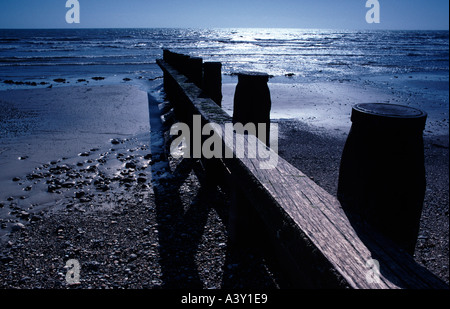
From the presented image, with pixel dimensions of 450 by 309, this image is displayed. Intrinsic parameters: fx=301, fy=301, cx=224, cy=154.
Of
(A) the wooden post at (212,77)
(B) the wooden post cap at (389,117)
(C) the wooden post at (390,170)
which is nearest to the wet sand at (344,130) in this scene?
(A) the wooden post at (212,77)

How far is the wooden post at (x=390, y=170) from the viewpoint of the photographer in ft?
3.87

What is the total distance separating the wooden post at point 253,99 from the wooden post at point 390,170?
1.48 m

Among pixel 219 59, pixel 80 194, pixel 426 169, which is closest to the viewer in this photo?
pixel 80 194

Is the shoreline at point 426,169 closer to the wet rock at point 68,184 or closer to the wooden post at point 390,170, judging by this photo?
the wooden post at point 390,170

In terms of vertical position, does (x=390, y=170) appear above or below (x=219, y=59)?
below

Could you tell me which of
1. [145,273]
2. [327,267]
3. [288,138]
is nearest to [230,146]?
[327,267]

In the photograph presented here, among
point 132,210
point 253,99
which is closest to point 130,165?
point 132,210

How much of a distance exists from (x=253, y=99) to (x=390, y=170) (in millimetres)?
1706

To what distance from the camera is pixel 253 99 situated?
276cm

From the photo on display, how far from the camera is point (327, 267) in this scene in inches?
39.9

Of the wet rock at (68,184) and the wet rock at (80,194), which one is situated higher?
the wet rock at (68,184)
